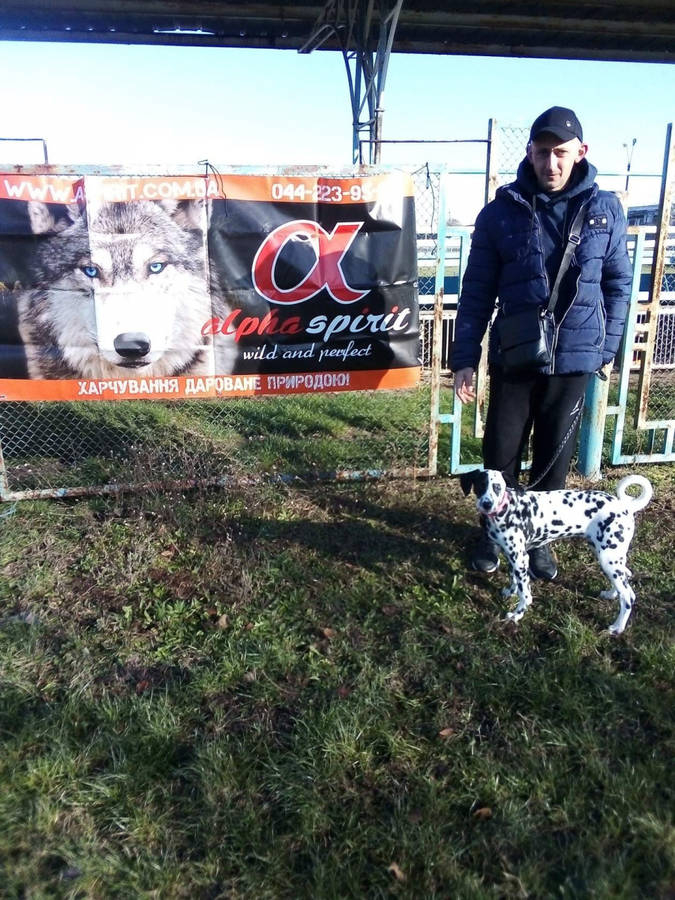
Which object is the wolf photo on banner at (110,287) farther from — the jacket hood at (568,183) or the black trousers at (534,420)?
the jacket hood at (568,183)

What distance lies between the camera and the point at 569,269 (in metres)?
3.07

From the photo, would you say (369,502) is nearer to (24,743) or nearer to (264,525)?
(264,525)

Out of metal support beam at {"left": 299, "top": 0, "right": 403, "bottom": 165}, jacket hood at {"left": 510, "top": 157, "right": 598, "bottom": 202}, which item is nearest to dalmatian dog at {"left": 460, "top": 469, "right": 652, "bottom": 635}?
jacket hood at {"left": 510, "top": 157, "right": 598, "bottom": 202}

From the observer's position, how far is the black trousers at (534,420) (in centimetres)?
332

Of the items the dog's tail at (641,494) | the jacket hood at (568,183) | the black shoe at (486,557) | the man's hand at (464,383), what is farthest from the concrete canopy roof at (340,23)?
the dog's tail at (641,494)

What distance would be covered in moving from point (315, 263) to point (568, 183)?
1.87 meters

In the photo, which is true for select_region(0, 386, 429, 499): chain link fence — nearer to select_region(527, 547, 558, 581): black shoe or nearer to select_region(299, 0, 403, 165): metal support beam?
select_region(527, 547, 558, 581): black shoe

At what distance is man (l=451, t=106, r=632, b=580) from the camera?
302cm

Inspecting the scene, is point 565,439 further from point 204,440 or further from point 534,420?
point 204,440

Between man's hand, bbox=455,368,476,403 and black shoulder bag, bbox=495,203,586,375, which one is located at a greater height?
black shoulder bag, bbox=495,203,586,375

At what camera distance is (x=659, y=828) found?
2.00 meters

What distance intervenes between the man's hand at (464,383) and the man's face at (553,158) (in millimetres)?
962

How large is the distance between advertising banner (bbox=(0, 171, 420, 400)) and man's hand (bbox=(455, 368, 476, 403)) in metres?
1.22

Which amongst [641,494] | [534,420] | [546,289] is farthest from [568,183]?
[641,494]
